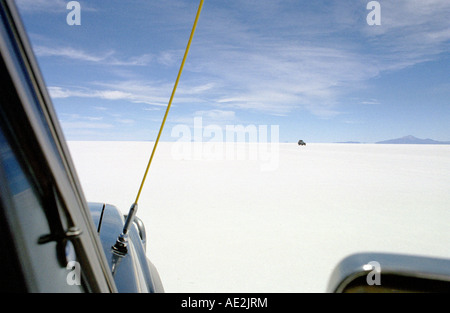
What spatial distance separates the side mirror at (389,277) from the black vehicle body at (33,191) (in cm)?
99

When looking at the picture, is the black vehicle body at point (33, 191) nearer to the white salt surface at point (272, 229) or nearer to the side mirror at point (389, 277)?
the side mirror at point (389, 277)

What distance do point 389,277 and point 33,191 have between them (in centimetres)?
134

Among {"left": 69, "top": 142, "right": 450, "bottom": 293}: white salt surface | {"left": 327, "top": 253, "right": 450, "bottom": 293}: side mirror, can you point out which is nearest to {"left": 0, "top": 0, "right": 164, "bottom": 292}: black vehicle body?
{"left": 327, "top": 253, "right": 450, "bottom": 293}: side mirror

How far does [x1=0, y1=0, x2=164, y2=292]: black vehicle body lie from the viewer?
71 centimetres

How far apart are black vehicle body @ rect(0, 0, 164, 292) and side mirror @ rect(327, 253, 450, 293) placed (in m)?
0.99

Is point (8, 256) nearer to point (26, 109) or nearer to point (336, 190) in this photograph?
point (26, 109)

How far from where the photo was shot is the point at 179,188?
39.2 feet

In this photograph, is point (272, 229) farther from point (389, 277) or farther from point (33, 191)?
point (33, 191)

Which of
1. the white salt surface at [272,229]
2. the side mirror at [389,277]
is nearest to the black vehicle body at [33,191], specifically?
the side mirror at [389,277]

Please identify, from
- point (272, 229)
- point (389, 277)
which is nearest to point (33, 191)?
point (389, 277)

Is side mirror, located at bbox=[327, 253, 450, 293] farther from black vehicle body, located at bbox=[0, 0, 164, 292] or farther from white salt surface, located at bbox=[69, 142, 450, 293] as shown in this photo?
white salt surface, located at bbox=[69, 142, 450, 293]

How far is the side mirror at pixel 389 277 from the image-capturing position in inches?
50.3

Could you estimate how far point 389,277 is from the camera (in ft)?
4.28

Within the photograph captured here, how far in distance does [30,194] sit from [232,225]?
6.18 metres
